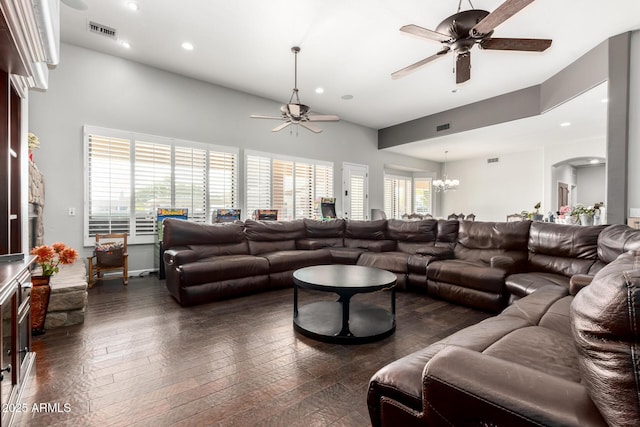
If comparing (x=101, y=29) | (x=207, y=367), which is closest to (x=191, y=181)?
(x=101, y=29)

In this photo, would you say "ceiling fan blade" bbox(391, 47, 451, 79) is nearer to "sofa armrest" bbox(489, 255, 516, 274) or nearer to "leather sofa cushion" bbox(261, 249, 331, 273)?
"sofa armrest" bbox(489, 255, 516, 274)

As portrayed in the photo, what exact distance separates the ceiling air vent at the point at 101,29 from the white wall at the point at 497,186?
10392 mm

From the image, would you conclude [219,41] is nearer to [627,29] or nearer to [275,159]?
[275,159]

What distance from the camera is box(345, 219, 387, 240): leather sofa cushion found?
5219 millimetres

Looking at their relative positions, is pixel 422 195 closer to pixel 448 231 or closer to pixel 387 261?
pixel 448 231

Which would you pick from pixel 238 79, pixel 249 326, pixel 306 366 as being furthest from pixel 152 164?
pixel 306 366

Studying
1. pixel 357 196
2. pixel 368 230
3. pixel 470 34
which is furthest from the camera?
pixel 357 196

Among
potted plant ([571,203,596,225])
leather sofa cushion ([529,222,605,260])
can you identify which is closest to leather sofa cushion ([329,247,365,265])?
leather sofa cushion ([529,222,605,260])

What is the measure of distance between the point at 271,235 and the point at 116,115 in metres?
3.20

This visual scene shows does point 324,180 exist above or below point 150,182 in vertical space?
above

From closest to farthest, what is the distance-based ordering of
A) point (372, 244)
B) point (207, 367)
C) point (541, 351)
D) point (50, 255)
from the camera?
point (541, 351) → point (207, 367) → point (50, 255) → point (372, 244)

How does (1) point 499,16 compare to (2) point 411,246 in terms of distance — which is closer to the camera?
(1) point 499,16

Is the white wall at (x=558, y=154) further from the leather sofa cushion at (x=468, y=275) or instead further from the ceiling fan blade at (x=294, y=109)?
the ceiling fan blade at (x=294, y=109)

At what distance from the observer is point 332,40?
4.17 meters
